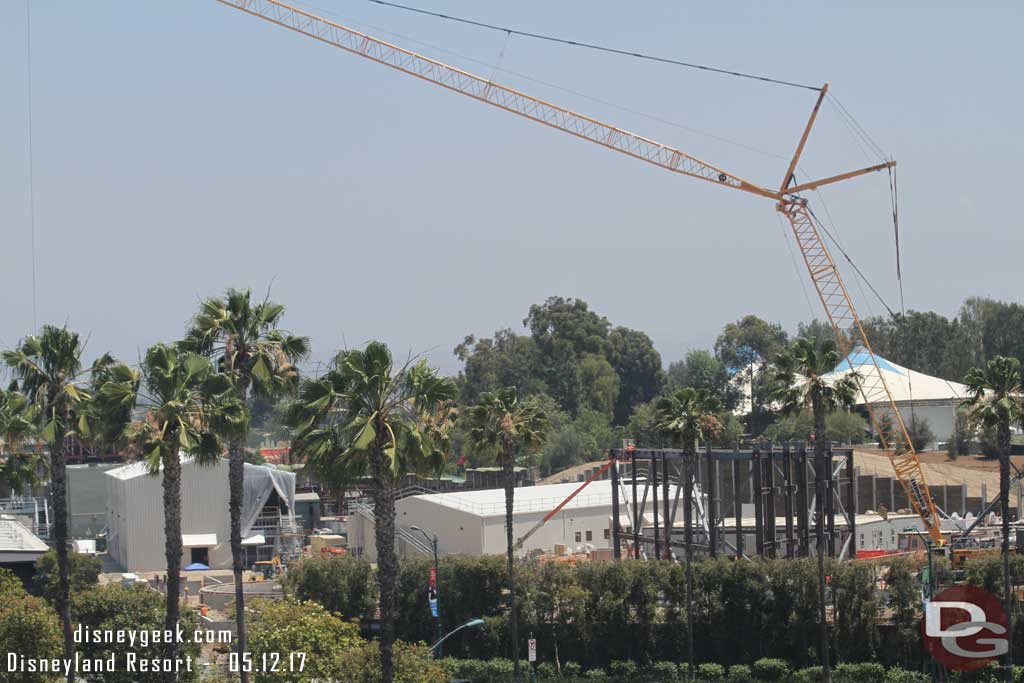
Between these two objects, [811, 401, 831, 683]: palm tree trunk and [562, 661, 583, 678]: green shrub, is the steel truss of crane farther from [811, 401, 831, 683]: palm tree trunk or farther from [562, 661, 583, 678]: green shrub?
[562, 661, 583, 678]: green shrub

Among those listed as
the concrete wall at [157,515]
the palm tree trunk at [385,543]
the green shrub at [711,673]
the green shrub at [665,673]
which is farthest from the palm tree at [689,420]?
the concrete wall at [157,515]

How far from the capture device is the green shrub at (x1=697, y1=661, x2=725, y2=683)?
65.9 metres

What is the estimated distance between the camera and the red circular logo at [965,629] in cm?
6100

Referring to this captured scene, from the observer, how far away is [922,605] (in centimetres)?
6425

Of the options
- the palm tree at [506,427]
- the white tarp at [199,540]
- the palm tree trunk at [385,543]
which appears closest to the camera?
the palm tree trunk at [385,543]

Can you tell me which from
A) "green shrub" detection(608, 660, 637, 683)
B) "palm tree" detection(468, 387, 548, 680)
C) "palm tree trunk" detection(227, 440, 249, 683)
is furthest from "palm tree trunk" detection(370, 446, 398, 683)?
"green shrub" detection(608, 660, 637, 683)

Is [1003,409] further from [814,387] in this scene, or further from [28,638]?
[28,638]

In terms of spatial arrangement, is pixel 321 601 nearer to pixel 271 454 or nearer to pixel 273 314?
pixel 273 314

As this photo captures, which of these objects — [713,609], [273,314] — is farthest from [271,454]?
[273,314]

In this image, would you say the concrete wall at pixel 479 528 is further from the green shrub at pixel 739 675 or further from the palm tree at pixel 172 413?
the palm tree at pixel 172 413

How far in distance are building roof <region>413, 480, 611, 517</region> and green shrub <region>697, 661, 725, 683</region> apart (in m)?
28.6

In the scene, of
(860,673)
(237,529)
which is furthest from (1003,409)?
(237,529)

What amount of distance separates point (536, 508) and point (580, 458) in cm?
7436

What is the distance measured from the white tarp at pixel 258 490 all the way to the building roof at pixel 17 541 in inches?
1143
